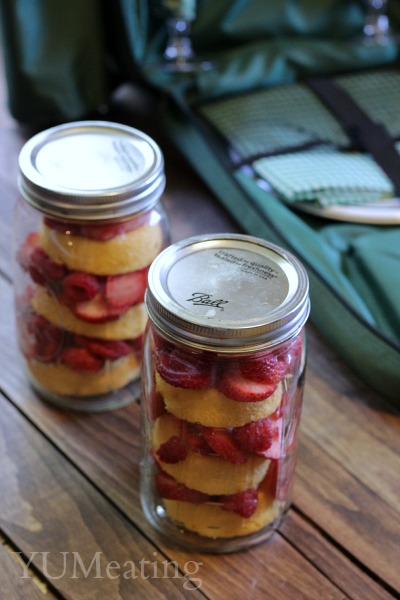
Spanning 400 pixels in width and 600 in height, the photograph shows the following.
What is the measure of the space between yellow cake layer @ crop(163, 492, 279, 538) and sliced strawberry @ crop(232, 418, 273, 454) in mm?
53

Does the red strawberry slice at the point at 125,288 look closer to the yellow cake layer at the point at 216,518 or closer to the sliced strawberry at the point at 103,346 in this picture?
the sliced strawberry at the point at 103,346

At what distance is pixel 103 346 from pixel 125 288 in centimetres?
6

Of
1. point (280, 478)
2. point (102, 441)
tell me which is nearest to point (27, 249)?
point (102, 441)

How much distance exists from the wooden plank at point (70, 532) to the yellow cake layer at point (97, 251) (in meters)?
0.15

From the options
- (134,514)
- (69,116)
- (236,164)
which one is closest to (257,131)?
(236,164)

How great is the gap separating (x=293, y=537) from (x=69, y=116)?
63 centimetres

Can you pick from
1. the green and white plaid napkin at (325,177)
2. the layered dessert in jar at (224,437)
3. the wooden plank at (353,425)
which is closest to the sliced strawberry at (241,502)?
the layered dessert in jar at (224,437)

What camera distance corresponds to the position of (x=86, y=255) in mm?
667

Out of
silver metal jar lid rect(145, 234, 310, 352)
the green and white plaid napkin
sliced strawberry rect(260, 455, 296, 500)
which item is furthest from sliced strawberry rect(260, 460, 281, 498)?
the green and white plaid napkin

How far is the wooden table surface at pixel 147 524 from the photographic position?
604mm

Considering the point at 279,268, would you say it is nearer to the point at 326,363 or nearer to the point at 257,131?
the point at 326,363

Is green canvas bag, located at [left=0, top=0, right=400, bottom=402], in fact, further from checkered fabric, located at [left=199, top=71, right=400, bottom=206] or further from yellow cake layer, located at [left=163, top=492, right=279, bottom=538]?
yellow cake layer, located at [left=163, top=492, right=279, bottom=538]

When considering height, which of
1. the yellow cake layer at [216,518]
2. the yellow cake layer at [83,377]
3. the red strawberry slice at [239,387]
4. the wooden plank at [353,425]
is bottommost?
the wooden plank at [353,425]

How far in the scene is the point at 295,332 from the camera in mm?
570
